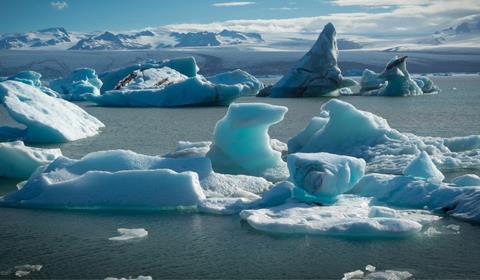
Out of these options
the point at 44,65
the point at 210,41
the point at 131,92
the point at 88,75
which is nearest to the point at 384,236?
the point at 131,92

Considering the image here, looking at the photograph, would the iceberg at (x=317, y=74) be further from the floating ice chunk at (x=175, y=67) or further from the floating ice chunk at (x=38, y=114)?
the floating ice chunk at (x=38, y=114)

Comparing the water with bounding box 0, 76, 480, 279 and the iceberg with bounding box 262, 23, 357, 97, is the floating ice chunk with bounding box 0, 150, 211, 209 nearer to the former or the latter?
the water with bounding box 0, 76, 480, 279

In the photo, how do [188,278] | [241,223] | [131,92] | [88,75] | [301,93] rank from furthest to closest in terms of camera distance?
1. [88,75]
2. [301,93]
3. [131,92]
4. [241,223]
5. [188,278]

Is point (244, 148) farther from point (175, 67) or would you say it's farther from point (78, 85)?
point (78, 85)

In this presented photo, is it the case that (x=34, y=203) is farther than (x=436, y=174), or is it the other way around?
(x=436, y=174)

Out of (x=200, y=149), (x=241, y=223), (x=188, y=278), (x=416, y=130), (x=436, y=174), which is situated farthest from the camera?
(x=416, y=130)

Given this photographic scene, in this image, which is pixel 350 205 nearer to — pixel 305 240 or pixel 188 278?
pixel 305 240
